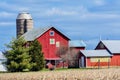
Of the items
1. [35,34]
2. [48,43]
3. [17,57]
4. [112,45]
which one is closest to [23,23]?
[35,34]

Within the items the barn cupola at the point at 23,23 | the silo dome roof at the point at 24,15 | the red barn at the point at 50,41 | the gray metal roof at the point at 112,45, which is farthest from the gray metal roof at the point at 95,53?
the silo dome roof at the point at 24,15

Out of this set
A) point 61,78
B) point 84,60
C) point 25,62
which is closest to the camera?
point 61,78

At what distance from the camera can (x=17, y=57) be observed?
7631 cm

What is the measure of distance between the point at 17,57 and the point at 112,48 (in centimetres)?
2720

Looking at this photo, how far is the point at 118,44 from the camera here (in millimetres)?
100000

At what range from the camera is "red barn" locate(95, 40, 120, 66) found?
97.1 meters

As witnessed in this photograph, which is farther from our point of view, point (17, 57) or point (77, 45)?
point (77, 45)

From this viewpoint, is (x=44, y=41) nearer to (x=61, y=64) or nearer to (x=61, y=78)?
(x=61, y=64)

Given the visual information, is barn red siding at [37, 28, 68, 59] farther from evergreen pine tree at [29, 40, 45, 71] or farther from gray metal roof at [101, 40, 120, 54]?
evergreen pine tree at [29, 40, 45, 71]

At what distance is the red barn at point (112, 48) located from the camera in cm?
9712

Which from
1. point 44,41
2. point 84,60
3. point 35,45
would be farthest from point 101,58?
point 35,45

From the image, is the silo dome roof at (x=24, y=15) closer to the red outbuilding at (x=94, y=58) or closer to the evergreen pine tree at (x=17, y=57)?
the red outbuilding at (x=94, y=58)

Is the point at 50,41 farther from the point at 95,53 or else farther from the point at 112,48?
the point at 112,48

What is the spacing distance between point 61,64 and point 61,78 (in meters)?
59.3
